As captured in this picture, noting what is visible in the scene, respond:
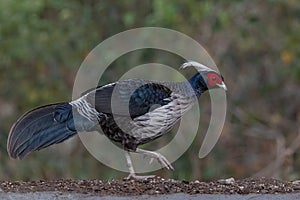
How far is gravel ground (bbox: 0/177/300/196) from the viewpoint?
567 centimetres

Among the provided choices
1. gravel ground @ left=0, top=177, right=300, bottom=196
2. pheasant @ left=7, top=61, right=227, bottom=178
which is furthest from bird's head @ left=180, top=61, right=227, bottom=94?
gravel ground @ left=0, top=177, right=300, bottom=196

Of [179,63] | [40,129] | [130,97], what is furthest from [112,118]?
[179,63]

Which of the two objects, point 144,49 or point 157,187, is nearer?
point 157,187

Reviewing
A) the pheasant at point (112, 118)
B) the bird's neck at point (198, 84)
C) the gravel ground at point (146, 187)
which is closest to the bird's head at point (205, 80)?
the bird's neck at point (198, 84)

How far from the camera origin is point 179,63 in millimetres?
11523

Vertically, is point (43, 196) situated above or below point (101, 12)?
below

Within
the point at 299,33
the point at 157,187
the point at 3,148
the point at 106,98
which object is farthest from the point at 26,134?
the point at 299,33

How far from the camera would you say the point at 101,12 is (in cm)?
1184

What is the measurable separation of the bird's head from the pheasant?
0.15m

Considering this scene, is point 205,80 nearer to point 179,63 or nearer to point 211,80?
point 211,80

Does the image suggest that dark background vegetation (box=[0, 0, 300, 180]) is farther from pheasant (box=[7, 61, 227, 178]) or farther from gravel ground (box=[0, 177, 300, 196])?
gravel ground (box=[0, 177, 300, 196])

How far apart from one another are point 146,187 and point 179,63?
583 cm

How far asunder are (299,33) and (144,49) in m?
2.26

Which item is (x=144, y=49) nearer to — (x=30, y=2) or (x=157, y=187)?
(x=30, y=2)
